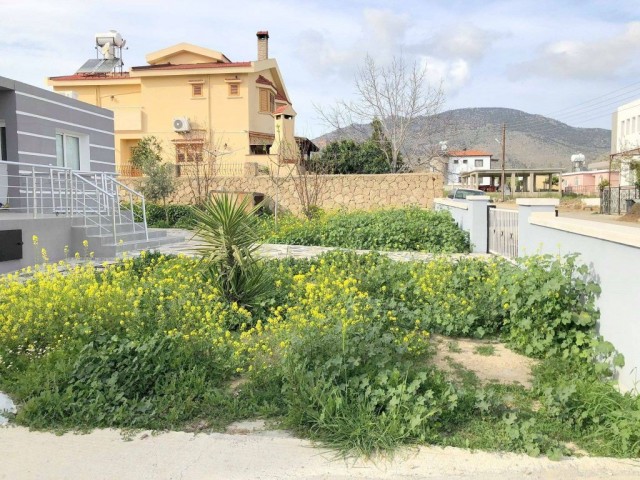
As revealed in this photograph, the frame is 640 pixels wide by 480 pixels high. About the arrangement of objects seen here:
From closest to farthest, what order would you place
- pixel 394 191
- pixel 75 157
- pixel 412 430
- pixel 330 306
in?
pixel 412 430
pixel 330 306
pixel 75 157
pixel 394 191

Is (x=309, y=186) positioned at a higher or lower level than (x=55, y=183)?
higher

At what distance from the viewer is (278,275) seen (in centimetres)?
773

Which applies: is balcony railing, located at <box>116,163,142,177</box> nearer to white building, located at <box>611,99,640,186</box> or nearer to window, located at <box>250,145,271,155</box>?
window, located at <box>250,145,271,155</box>

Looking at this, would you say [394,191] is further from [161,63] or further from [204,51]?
[161,63]

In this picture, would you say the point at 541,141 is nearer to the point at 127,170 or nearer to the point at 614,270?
the point at 127,170

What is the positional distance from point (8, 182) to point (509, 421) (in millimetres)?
13651

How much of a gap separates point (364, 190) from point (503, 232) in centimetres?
1400

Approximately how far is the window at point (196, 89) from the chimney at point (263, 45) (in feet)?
17.0

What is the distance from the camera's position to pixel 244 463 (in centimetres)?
369

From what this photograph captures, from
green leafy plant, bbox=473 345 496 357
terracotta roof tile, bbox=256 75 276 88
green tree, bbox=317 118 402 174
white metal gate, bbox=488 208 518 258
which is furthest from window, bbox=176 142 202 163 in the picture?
green leafy plant, bbox=473 345 496 357

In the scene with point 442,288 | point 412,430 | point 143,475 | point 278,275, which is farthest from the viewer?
point 278,275

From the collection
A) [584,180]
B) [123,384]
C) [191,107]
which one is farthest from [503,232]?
[584,180]

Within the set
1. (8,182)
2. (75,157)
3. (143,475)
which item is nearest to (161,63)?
(75,157)

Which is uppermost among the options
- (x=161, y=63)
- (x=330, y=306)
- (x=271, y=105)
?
(x=161, y=63)
